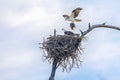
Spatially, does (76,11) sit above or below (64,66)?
above

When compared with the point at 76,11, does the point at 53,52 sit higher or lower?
lower

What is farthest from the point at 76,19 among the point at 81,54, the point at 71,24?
the point at 81,54

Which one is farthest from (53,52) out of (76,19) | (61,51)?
(76,19)

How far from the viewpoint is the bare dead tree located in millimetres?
11805

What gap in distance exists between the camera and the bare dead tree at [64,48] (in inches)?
465

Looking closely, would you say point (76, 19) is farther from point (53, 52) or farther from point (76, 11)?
point (53, 52)

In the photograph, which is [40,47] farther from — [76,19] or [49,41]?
[76,19]

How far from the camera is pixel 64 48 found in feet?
40.0

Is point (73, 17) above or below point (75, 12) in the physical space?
below

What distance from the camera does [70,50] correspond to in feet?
39.5

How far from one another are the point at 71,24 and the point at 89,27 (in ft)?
1.54

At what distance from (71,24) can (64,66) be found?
110 centimetres

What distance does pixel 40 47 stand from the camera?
1222 centimetres

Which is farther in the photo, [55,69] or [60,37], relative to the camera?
[60,37]
